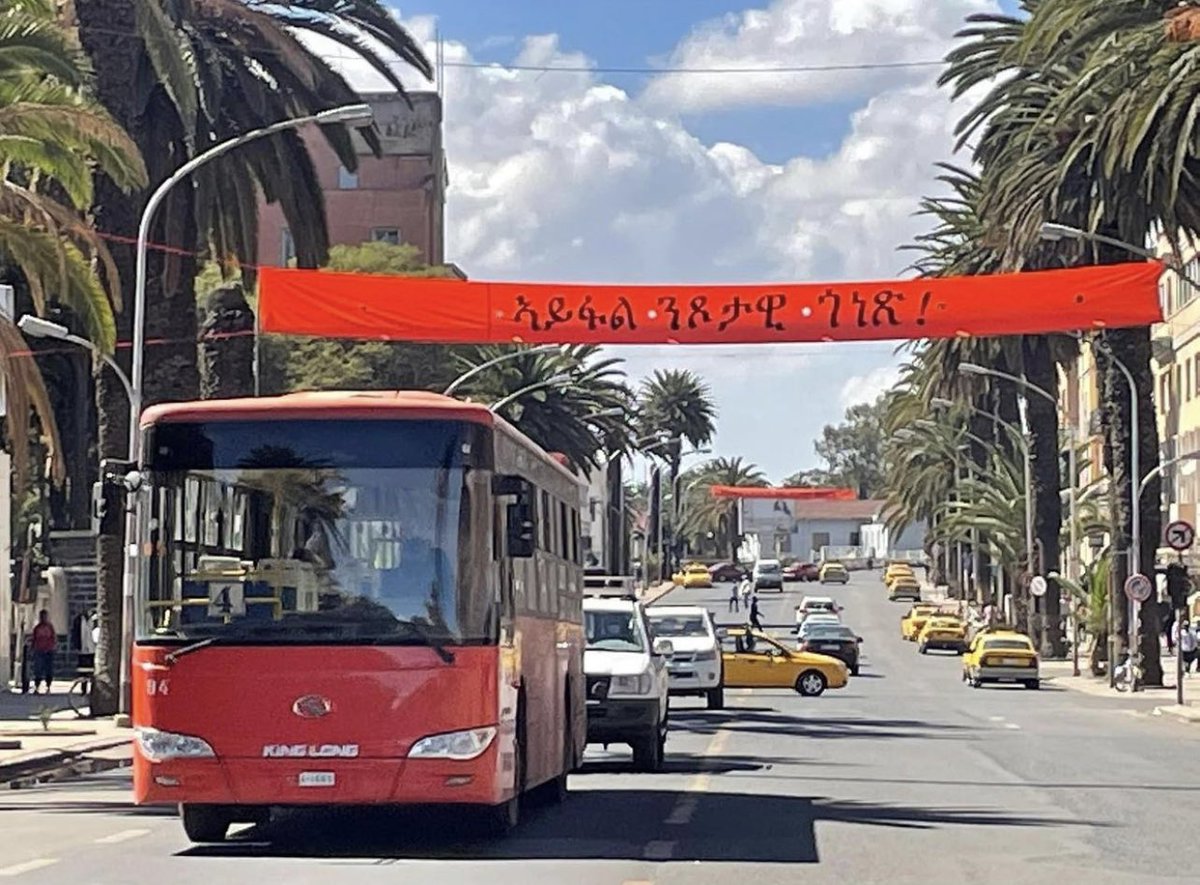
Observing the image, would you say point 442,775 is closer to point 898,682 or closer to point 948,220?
point 898,682

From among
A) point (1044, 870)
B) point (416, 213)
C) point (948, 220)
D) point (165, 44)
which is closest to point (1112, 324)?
point (165, 44)

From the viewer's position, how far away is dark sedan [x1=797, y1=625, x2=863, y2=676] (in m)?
62.6

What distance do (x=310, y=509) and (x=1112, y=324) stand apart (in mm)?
21231

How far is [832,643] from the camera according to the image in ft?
→ 208

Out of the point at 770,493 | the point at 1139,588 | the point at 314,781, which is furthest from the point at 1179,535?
the point at 770,493

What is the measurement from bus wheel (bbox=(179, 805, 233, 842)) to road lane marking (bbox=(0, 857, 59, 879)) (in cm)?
123

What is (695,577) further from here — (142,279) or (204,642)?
(204,642)

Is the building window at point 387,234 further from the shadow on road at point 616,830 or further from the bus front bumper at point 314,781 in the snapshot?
the bus front bumper at point 314,781

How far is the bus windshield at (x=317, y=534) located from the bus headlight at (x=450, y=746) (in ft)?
2.06

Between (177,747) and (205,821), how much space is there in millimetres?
1356

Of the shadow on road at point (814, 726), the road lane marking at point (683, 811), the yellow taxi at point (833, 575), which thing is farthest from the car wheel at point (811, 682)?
the yellow taxi at point (833, 575)

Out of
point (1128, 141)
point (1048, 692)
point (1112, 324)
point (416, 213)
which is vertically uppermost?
point (416, 213)

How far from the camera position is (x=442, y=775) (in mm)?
15305

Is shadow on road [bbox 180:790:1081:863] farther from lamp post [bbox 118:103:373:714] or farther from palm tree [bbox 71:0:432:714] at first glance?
palm tree [bbox 71:0:432:714]
